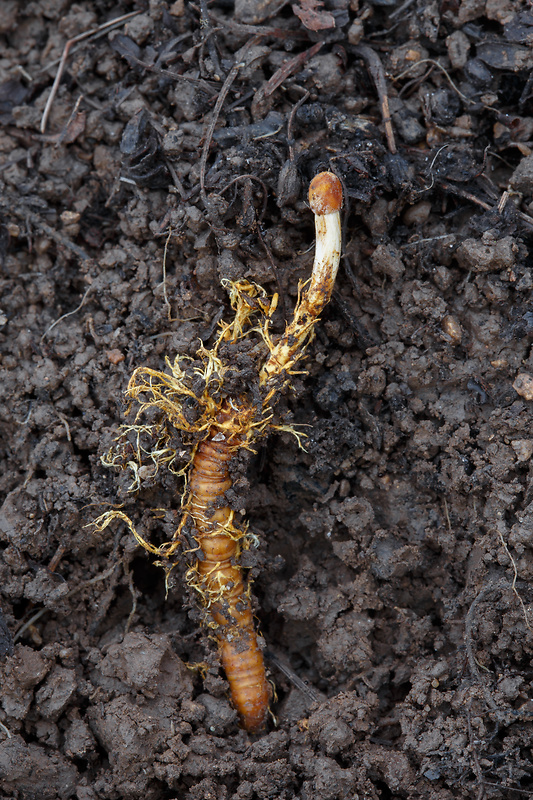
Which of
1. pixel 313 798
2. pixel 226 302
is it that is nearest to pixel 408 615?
pixel 313 798

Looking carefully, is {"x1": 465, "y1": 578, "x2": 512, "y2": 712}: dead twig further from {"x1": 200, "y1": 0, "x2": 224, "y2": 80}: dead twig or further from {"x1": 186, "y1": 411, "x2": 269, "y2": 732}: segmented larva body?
{"x1": 200, "y1": 0, "x2": 224, "y2": 80}: dead twig

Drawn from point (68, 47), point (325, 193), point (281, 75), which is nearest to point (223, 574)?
point (325, 193)

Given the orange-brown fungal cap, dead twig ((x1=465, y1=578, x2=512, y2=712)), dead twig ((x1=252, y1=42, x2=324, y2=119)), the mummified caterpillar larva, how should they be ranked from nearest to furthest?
1. dead twig ((x1=465, y1=578, x2=512, y2=712))
2. the orange-brown fungal cap
3. the mummified caterpillar larva
4. dead twig ((x1=252, y1=42, x2=324, y2=119))

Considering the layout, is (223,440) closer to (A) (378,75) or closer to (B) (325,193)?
(B) (325,193)

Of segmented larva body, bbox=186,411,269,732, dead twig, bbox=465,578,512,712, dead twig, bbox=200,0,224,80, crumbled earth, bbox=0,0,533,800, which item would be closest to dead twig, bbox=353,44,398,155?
crumbled earth, bbox=0,0,533,800

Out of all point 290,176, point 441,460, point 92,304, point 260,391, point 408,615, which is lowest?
point 408,615

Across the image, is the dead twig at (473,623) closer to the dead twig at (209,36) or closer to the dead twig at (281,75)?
Answer: the dead twig at (281,75)

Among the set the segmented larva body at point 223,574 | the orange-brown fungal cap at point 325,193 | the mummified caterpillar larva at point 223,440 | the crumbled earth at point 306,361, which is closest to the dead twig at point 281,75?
the crumbled earth at point 306,361

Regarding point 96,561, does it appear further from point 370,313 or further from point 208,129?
point 208,129
